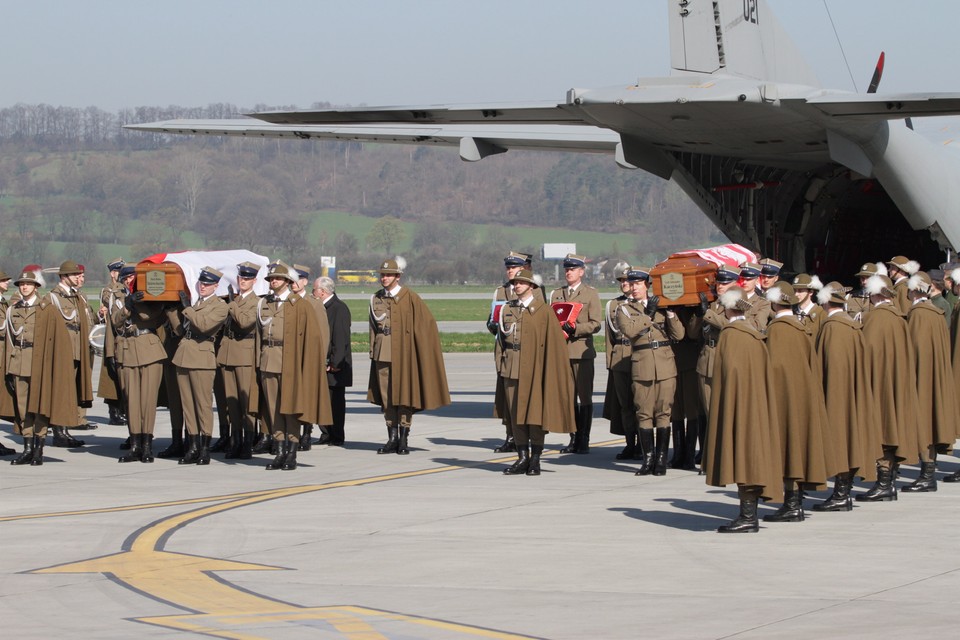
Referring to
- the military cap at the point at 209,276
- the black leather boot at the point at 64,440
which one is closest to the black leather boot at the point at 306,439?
the military cap at the point at 209,276

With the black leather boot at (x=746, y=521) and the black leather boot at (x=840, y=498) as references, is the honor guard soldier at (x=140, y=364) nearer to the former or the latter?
the black leather boot at (x=746, y=521)

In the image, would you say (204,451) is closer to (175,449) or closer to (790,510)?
(175,449)

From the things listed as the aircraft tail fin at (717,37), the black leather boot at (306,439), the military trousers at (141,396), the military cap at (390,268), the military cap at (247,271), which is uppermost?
the aircraft tail fin at (717,37)

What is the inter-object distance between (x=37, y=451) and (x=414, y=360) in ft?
12.3

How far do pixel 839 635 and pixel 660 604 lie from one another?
0.99m

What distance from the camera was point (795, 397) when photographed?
8.70 meters

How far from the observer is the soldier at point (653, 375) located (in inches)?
459

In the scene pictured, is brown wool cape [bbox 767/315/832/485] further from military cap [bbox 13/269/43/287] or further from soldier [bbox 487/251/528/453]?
military cap [bbox 13/269/43/287]

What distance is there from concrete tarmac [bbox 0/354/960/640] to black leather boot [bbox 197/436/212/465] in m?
0.23

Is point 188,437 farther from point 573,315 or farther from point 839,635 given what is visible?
point 839,635

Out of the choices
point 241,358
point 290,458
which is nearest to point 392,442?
point 290,458

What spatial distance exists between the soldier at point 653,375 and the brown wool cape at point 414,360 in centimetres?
223

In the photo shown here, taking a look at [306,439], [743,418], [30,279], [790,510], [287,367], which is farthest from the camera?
[306,439]

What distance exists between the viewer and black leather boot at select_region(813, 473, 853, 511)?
9.56m
